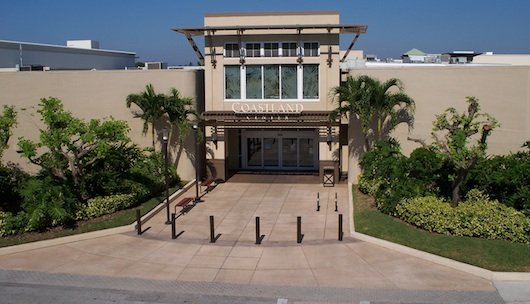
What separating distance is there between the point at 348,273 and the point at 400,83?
504 inches

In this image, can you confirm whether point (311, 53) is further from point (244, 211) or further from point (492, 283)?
point (492, 283)

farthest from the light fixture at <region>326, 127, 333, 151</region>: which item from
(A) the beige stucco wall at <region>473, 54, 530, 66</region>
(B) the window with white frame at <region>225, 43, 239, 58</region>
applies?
(A) the beige stucco wall at <region>473, 54, 530, 66</region>

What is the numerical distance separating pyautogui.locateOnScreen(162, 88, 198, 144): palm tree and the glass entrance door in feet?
18.1

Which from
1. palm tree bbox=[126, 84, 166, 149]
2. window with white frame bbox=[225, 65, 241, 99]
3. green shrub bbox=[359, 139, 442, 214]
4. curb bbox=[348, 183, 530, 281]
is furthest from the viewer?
window with white frame bbox=[225, 65, 241, 99]

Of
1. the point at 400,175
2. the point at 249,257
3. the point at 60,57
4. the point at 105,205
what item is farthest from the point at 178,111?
the point at 60,57

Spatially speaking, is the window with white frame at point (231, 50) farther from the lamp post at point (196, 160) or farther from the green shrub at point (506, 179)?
the green shrub at point (506, 179)

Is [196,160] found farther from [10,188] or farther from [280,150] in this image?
[10,188]

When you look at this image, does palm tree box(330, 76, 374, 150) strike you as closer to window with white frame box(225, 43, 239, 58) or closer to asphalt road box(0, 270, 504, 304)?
window with white frame box(225, 43, 239, 58)

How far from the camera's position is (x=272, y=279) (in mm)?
15812

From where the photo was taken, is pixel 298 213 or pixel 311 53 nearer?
pixel 298 213

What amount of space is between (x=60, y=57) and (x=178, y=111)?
1797cm

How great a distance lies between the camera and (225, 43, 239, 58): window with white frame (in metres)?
28.2

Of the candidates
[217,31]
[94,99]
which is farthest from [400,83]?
[94,99]

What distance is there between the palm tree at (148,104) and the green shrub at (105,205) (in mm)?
4972
